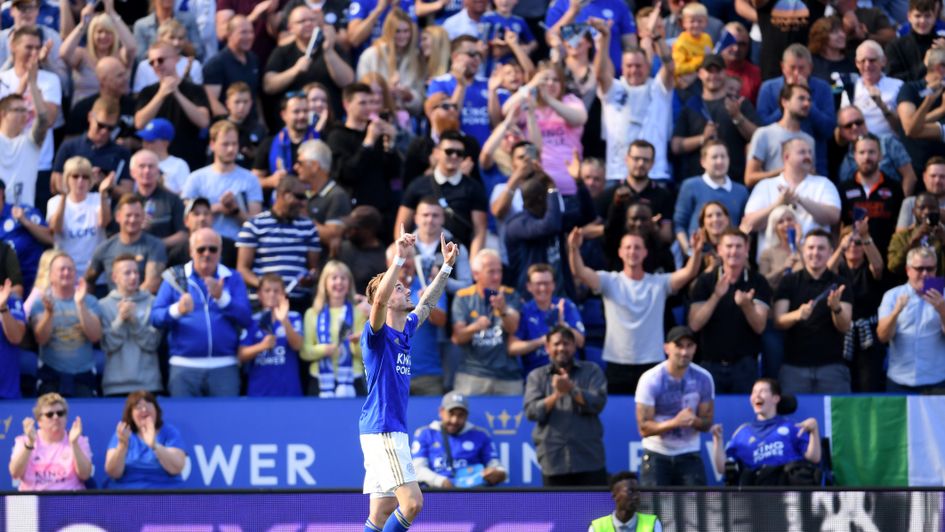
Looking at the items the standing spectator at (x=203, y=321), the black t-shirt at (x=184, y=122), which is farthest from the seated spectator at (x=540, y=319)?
the black t-shirt at (x=184, y=122)

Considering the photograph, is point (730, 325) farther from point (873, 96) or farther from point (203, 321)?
point (203, 321)

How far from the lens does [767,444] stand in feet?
51.7

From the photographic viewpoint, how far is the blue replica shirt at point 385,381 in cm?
1198

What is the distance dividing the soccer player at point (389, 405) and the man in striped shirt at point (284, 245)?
5128 mm

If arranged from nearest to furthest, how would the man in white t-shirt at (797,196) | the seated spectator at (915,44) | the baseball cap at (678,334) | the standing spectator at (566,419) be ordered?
1. the standing spectator at (566,419)
2. the baseball cap at (678,334)
3. the man in white t-shirt at (797,196)
4. the seated spectator at (915,44)

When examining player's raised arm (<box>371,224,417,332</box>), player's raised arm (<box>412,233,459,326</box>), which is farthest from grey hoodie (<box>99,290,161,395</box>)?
player's raised arm (<box>371,224,417,332</box>)

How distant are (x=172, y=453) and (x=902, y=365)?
6.80 m

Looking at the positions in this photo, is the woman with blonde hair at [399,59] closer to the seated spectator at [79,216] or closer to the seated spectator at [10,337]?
the seated spectator at [79,216]

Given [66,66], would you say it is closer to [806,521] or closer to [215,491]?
[215,491]

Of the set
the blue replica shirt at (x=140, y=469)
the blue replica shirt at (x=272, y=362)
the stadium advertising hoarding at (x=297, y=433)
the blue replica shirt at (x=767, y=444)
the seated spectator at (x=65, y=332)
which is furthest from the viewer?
the blue replica shirt at (x=272, y=362)

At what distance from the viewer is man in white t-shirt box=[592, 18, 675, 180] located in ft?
62.2

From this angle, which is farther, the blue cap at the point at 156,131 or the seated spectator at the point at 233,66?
the seated spectator at the point at 233,66

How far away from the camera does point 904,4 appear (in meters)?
21.7

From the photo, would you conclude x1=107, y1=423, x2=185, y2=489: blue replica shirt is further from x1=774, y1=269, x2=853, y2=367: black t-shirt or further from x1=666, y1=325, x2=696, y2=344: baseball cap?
x1=774, y1=269, x2=853, y2=367: black t-shirt
